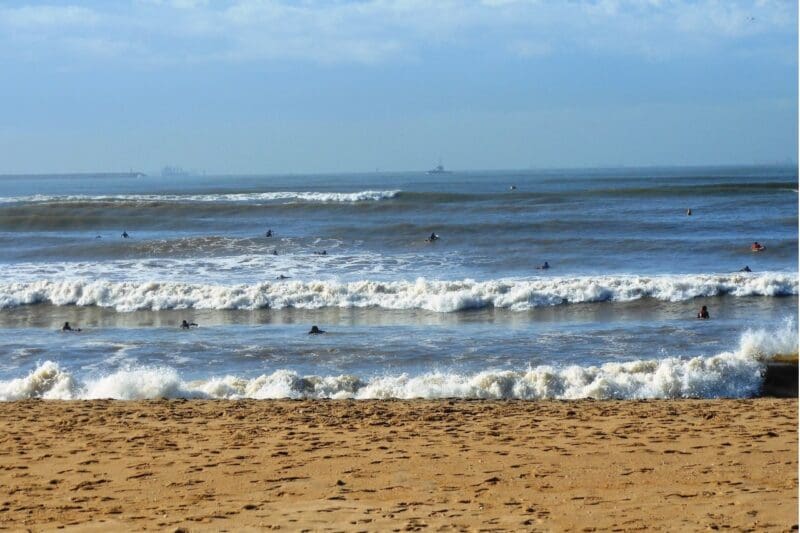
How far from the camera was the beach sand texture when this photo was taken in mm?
7605

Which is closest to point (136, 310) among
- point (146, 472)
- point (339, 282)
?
point (339, 282)

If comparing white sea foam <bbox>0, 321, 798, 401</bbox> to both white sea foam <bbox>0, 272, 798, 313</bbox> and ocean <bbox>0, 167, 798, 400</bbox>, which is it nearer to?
ocean <bbox>0, 167, 798, 400</bbox>

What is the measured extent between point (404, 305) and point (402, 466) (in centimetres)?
1381

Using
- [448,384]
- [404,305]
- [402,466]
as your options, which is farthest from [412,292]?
[402,466]

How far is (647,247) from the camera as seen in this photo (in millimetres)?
32875

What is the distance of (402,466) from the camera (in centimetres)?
930

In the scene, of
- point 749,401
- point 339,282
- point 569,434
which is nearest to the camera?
point 569,434

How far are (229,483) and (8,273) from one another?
2333 centimetres

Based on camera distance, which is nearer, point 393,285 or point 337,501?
point 337,501

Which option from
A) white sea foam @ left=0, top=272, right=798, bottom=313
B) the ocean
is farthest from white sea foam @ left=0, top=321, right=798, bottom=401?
white sea foam @ left=0, top=272, right=798, bottom=313

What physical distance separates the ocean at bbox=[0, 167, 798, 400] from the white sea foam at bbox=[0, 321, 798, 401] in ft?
0.10

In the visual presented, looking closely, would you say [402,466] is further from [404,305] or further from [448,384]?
[404,305]

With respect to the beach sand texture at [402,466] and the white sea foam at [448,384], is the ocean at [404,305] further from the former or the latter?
the beach sand texture at [402,466]

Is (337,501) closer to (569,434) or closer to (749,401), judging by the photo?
(569,434)
